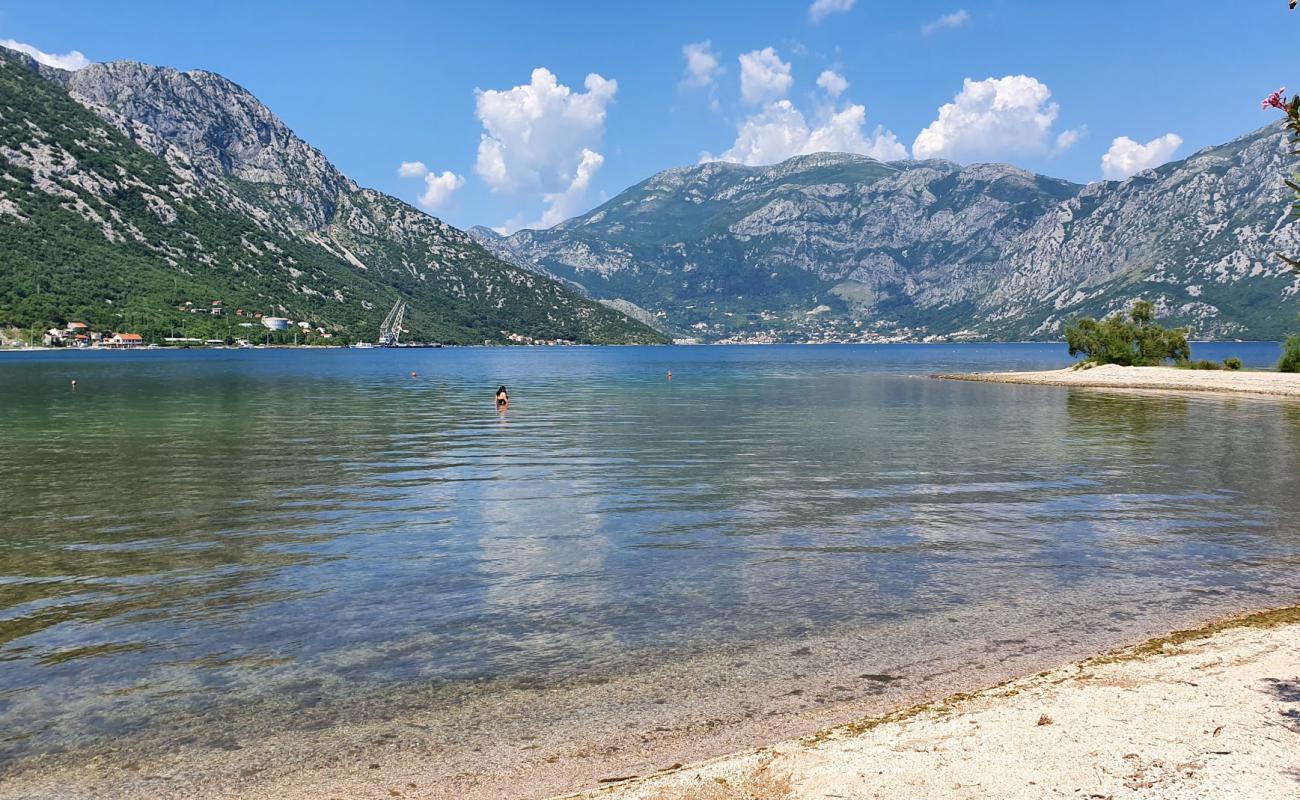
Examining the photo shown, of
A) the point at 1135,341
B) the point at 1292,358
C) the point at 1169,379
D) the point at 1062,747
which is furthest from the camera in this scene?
the point at 1135,341

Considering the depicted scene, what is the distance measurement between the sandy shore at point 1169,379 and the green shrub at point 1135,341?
4.73 meters

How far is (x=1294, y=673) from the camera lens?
12.3m

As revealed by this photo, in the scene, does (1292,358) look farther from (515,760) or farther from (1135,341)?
(515,760)

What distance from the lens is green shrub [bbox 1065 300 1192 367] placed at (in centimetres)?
13488

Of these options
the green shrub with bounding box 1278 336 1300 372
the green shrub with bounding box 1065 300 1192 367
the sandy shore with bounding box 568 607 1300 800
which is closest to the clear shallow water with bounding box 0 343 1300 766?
the sandy shore with bounding box 568 607 1300 800

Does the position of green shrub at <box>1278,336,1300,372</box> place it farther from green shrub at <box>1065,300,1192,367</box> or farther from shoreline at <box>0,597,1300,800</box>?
shoreline at <box>0,597,1300,800</box>

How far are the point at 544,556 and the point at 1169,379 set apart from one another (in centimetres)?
11607

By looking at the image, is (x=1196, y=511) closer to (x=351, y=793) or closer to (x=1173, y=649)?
(x=1173, y=649)

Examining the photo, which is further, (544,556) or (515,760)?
(544,556)

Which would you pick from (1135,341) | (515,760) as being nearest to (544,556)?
(515,760)

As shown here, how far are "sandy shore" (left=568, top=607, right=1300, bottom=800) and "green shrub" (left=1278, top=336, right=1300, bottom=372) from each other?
130368mm

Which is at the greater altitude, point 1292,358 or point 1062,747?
point 1292,358

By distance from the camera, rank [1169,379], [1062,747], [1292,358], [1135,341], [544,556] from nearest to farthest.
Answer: [1062,747] < [544,556] < [1169,379] < [1292,358] < [1135,341]

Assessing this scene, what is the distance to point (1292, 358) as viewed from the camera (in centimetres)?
11519
